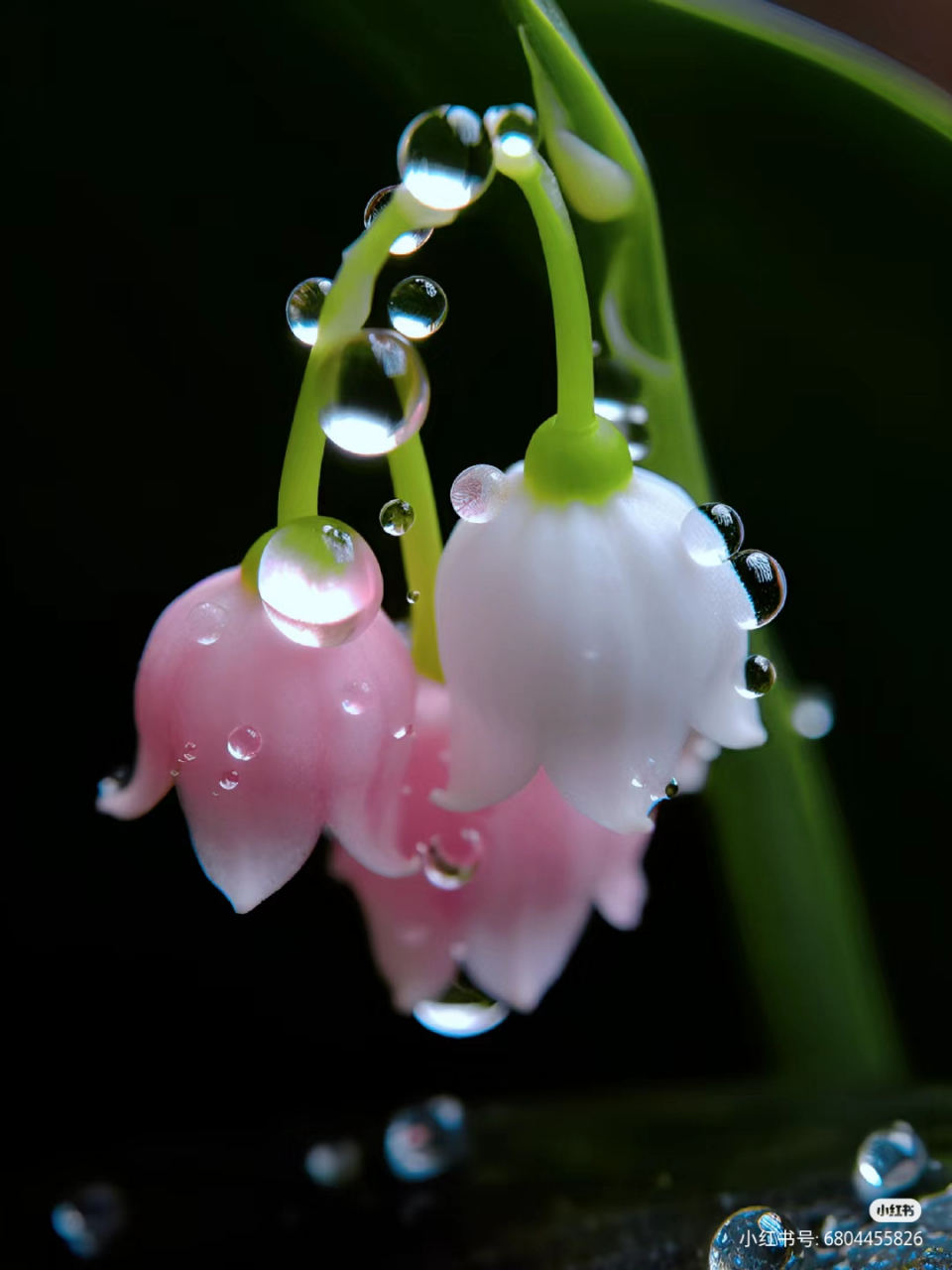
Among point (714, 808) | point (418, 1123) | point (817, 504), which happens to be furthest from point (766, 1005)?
point (817, 504)

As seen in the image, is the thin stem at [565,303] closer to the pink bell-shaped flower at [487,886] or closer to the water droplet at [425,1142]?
the pink bell-shaped flower at [487,886]

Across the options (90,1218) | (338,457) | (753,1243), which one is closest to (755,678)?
(753,1243)

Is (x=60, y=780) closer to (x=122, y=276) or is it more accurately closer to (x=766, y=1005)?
(x=122, y=276)

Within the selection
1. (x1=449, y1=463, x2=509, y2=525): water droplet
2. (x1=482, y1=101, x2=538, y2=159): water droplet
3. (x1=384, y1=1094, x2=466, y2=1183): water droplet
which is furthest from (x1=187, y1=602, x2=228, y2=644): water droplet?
(x1=384, y1=1094, x2=466, y2=1183): water droplet

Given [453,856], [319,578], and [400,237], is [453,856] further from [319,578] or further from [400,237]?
[400,237]

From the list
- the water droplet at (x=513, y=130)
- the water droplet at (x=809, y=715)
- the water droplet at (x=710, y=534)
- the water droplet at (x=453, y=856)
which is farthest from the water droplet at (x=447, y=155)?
the water droplet at (x=809, y=715)

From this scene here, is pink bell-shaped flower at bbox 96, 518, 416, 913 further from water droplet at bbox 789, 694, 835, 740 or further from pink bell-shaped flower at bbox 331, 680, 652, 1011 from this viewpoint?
water droplet at bbox 789, 694, 835, 740
